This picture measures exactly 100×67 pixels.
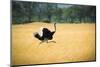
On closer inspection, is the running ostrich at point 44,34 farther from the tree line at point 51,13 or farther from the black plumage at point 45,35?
the tree line at point 51,13

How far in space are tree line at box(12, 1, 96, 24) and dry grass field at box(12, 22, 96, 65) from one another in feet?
0.22

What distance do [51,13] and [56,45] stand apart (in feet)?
1.35

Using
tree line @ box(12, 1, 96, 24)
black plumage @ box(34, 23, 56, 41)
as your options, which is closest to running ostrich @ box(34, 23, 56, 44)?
black plumage @ box(34, 23, 56, 41)

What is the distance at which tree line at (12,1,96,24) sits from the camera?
7.14 ft

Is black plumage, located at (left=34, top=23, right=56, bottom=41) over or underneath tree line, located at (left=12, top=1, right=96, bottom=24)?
underneath

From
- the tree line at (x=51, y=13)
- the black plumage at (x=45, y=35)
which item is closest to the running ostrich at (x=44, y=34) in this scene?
the black plumage at (x=45, y=35)

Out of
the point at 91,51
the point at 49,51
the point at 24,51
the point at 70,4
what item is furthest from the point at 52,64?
the point at 70,4

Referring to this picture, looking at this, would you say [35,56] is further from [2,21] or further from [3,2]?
[3,2]

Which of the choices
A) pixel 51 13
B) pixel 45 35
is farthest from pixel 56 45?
pixel 51 13

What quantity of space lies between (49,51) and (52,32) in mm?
241

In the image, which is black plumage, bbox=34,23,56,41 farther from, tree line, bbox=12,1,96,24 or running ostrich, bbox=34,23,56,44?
tree line, bbox=12,1,96,24

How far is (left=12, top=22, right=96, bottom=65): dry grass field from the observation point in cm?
218

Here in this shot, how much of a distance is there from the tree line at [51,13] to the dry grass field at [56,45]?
0.07m

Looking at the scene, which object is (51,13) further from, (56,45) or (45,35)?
(56,45)
